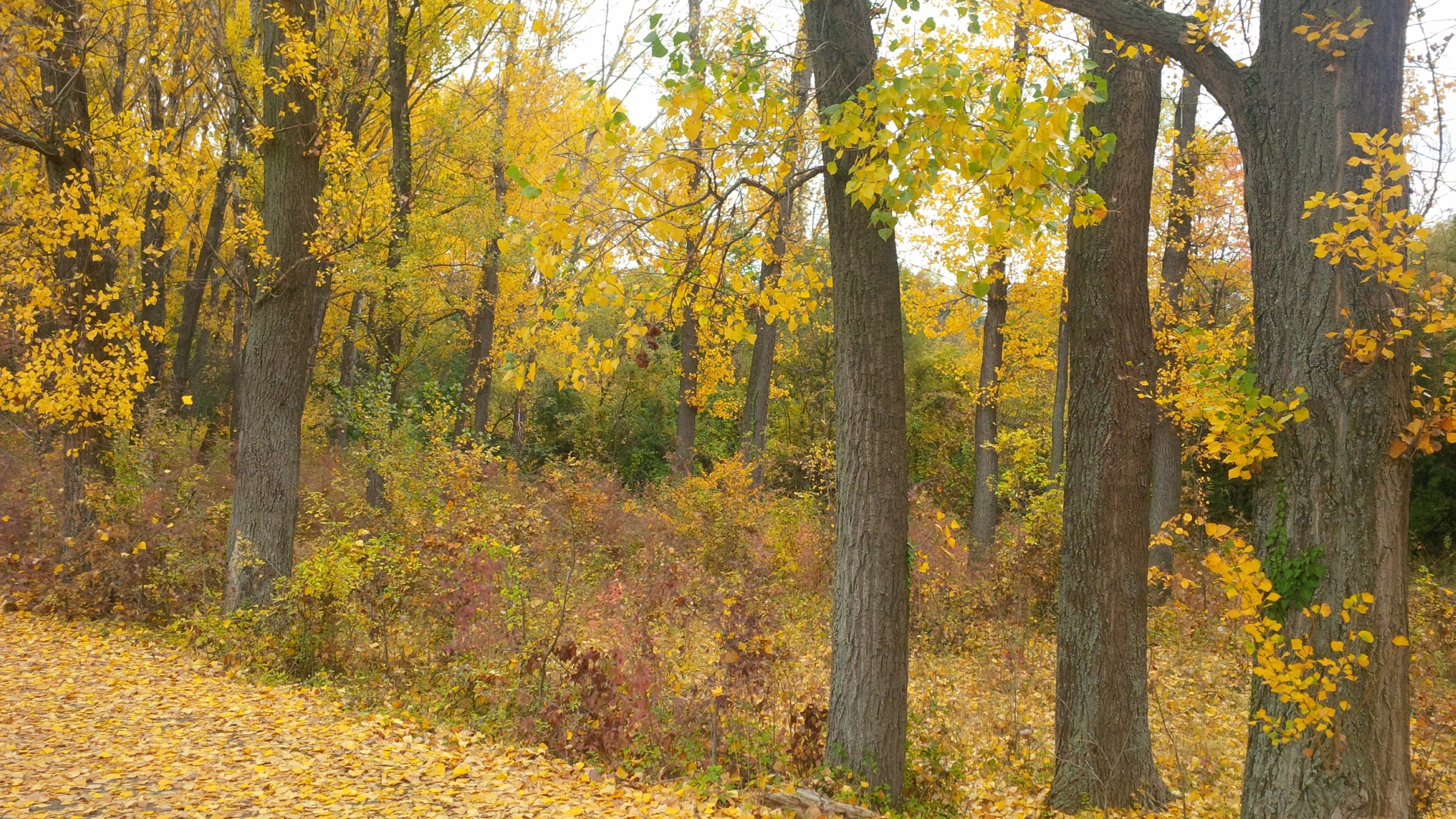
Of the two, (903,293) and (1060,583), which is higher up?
(903,293)

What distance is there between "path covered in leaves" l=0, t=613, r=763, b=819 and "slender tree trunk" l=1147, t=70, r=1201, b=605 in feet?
27.7

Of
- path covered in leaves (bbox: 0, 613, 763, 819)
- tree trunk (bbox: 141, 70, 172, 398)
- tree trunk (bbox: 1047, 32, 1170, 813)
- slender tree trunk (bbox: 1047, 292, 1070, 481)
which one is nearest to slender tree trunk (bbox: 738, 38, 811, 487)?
slender tree trunk (bbox: 1047, 292, 1070, 481)

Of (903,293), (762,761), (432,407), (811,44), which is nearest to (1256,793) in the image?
(762,761)

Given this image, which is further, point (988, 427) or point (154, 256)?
point (988, 427)

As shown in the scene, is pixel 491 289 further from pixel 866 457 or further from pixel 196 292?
pixel 866 457

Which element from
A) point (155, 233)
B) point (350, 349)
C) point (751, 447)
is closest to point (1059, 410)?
point (751, 447)

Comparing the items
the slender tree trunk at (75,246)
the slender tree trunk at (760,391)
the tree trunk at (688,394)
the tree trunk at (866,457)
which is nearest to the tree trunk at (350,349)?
the slender tree trunk at (75,246)

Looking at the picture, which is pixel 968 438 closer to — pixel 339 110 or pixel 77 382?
pixel 339 110

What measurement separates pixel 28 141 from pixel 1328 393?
1114 centimetres

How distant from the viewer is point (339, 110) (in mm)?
9594

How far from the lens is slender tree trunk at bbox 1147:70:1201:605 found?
10781mm

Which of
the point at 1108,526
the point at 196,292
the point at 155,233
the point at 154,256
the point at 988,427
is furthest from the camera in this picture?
the point at 196,292

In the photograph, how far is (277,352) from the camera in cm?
805

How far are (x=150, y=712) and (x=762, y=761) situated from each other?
432 centimetres
